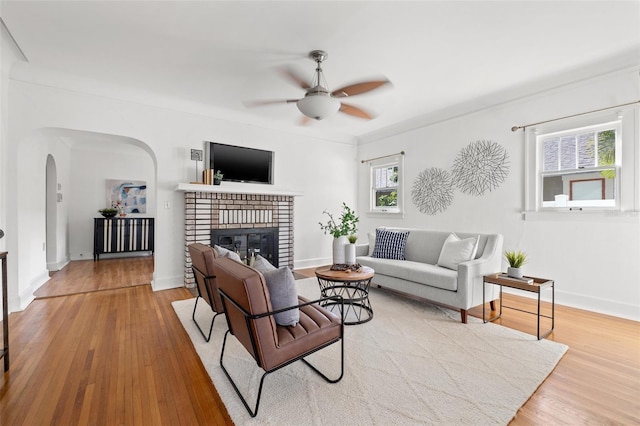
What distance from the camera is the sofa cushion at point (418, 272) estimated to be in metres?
3.06

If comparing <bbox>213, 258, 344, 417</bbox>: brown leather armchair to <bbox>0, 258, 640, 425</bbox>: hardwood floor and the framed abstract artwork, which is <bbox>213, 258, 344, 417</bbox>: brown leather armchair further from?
the framed abstract artwork

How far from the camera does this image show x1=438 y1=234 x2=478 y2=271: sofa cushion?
332 centimetres

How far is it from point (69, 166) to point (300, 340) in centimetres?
715

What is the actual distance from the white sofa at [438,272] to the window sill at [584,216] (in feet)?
2.70

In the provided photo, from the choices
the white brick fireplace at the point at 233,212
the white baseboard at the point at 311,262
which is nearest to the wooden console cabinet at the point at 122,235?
the white brick fireplace at the point at 233,212

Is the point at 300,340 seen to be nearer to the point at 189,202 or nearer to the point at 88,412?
the point at 88,412

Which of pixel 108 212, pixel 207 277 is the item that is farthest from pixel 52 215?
pixel 207 277

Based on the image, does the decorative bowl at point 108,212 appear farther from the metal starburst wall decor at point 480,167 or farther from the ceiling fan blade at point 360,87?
the metal starburst wall decor at point 480,167

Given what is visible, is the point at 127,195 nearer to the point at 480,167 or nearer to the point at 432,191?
the point at 432,191

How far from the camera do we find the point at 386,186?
5.99 m

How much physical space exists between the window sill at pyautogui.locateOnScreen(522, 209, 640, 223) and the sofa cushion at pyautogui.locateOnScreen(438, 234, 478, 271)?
105 cm

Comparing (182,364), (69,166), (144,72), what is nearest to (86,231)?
(69,166)

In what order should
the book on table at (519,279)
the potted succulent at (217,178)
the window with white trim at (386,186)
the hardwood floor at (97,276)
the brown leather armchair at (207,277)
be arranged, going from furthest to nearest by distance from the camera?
the window with white trim at (386,186) < the potted succulent at (217,178) < the hardwood floor at (97,276) < the book on table at (519,279) < the brown leather armchair at (207,277)

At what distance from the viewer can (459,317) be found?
10.1 feet
